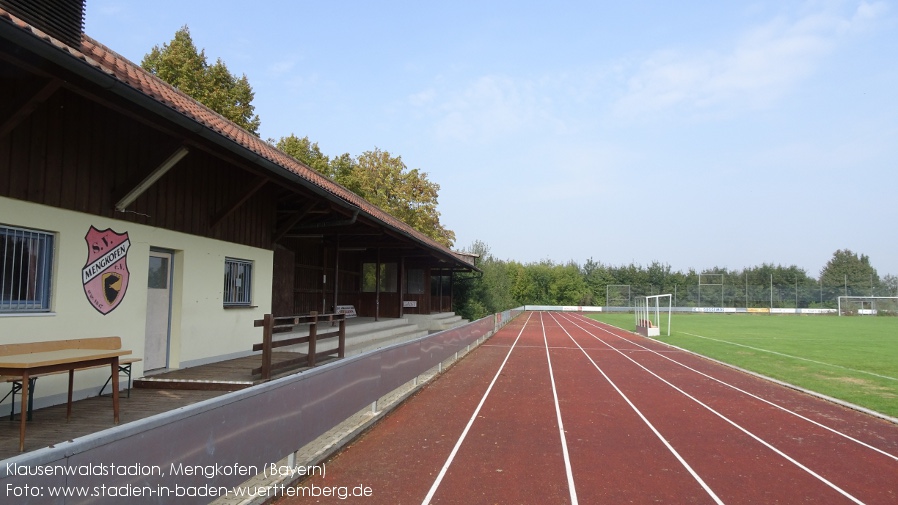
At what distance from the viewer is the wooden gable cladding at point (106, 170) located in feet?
21.2

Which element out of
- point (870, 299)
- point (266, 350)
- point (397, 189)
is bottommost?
point (266, 350)

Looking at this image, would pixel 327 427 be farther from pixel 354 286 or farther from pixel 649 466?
pixel 354 286

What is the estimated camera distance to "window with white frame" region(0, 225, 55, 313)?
249 inches

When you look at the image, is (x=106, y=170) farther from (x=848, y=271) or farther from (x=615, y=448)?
(x=848, y=271)

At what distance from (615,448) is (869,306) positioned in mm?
77222

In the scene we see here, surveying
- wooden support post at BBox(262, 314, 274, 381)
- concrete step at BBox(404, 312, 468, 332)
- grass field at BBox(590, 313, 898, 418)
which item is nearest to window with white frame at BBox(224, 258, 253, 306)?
wooden support post at BBox(262, 314, 274, 381)

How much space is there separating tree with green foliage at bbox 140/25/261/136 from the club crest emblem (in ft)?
69.2

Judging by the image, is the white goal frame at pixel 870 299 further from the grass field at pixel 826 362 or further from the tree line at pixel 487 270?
the grass field at pixel 826 362

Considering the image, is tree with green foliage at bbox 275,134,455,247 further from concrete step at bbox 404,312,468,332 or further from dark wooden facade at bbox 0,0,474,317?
dark wooden facade at bbox 0,0,474,317

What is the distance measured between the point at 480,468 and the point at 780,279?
98.1 metres

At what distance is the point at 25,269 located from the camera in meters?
6.58

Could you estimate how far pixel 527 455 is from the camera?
668cm

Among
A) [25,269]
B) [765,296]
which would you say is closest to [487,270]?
[25,269]

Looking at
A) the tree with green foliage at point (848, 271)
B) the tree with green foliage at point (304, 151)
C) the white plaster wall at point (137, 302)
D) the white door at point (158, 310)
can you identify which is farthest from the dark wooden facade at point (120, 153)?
the tree with green foliage at point (848, 271)
